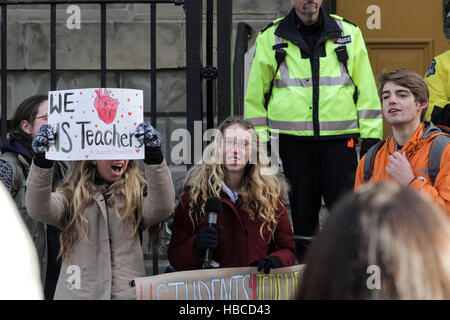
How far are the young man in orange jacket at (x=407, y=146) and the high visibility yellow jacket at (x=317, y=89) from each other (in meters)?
0.57

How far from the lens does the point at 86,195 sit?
377cm

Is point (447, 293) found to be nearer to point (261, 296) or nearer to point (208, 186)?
point (261, 296)

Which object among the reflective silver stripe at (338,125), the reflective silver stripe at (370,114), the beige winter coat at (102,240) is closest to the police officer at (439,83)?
the reflective silver stripe at (370,114)

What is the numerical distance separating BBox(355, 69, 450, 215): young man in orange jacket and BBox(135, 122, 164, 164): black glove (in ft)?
4.02

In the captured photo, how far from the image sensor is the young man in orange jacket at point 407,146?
3.83 m

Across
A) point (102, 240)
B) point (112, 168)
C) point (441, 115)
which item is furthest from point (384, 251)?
point (441, 115)

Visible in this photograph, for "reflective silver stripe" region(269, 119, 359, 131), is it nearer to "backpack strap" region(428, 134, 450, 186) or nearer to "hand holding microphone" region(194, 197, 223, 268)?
"backpack strap" region(428, 134, 450, 186)

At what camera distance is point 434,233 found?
4.81 ft

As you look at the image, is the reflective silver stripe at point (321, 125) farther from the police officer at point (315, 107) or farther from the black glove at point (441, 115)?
the black glove at point (441, 115)

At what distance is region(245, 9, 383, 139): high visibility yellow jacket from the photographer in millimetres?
4859

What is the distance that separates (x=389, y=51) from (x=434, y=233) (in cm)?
570

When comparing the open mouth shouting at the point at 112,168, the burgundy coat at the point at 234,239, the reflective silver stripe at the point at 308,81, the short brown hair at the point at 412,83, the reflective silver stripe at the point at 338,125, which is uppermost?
the reflective silver stripe at the point at 308,81

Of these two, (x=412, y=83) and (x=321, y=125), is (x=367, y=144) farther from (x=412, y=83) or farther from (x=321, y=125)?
(x=412, y=83)

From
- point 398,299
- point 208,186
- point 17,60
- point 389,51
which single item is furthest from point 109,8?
point 398,299
